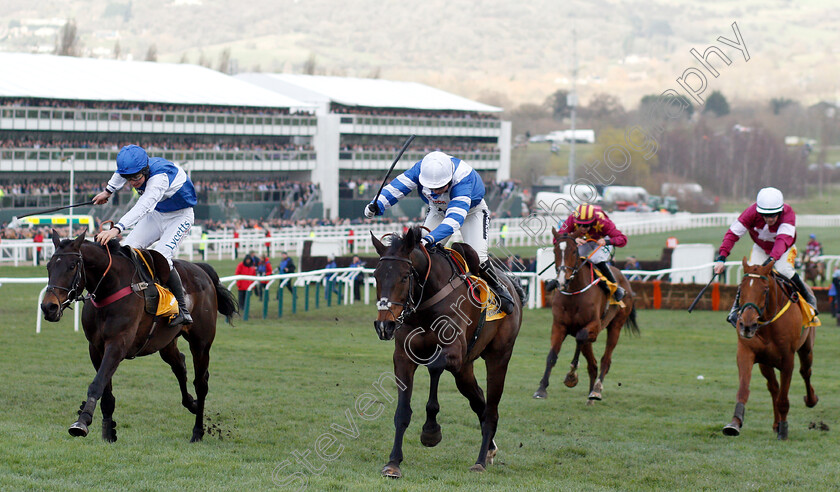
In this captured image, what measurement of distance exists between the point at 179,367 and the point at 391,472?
257cm

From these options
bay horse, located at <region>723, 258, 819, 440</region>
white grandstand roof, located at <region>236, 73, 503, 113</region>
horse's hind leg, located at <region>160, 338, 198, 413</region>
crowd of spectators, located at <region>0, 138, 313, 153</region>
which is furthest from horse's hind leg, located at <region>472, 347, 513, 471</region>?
white grandstand roof, located at <region>236, 73, 503, 113</region>

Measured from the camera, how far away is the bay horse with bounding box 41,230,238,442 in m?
6.41

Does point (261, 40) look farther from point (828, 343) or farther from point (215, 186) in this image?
point (828, 343)

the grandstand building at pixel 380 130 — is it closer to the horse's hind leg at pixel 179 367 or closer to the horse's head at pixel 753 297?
the horse's head at pixel 753 297

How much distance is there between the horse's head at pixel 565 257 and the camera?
1033 cm

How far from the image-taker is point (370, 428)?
8.19 metres

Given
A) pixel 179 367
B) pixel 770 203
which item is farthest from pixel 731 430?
pixel 179 367

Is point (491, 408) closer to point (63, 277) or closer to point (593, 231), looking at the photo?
point (63, 277)

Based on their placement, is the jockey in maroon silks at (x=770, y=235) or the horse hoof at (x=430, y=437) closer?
the horse hoof at (x=430, y=437)

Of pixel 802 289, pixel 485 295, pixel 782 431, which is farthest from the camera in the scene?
pixel 802 289

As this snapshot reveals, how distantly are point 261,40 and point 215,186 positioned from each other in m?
112

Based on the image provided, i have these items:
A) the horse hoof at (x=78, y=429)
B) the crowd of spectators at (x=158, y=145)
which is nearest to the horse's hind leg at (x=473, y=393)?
the horse hoof at (x=78, y=429)

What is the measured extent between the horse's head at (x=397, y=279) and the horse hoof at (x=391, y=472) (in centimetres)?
90

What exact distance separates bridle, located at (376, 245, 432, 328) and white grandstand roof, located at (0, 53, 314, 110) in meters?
37.3
